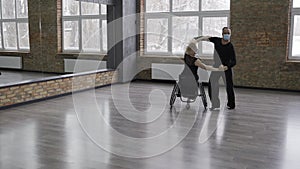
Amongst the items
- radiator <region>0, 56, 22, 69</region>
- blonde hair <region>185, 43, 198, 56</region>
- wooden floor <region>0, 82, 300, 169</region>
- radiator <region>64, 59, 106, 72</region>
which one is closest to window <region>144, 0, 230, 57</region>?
radiator <region>64, 59, 106, 72</region>

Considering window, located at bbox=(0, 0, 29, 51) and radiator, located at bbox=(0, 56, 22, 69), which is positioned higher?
window, located at bbox=(0, 0, 29, 51)

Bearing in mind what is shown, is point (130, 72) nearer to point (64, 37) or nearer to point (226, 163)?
point (64, 37)

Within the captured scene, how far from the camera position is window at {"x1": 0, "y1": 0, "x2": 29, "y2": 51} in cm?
617

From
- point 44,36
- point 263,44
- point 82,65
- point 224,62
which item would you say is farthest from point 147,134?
point 263,44

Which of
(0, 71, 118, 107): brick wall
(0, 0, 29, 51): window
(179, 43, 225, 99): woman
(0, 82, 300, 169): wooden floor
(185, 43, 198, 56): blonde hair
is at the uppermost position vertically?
(0, 0, 29, 51): window

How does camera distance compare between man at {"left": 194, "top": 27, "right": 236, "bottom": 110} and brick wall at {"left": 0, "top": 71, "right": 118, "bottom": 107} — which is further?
brick wall at {"left": 0, "top": 71, "right": 118, "bottom": 107}

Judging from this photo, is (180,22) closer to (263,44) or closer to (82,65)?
(263,44)

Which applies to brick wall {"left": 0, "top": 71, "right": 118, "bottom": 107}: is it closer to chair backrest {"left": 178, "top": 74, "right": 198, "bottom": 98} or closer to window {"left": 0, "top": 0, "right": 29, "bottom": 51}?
window {"left": 0, "top": 0, "right": 29, "bottom": 51}

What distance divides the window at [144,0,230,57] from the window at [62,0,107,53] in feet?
4.19

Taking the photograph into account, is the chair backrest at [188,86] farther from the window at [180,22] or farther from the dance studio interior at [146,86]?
the window at [180,22]

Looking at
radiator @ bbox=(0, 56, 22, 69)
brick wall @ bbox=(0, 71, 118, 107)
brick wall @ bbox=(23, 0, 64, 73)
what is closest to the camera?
brick wall @ bbox=(0, 71, 118, 107)

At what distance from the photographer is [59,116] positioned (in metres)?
5.32

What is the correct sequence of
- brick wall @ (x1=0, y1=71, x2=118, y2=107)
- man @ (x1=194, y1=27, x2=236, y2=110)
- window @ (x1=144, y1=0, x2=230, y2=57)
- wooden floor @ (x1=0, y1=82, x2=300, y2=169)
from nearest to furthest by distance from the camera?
1. wooden floor @ (x1=0, y1=82, x2=300, y2=169)
2. man @ (x1=194, y1=27, x2=236, y2=110)
3. brick wall @ (x1=0, y1=71, x2=118, y2=107)
4. window @ (x1=144, y1=0, x2=230, y2=57)

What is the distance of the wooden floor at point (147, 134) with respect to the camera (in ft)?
11.5
